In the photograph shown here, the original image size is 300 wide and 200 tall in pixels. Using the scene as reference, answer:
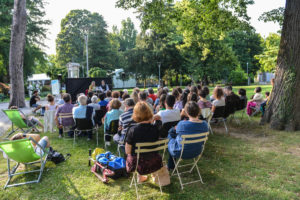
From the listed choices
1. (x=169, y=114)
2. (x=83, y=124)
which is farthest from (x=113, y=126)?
(x=169, y=114)

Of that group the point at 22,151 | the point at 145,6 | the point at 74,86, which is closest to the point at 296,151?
the point at 22,151

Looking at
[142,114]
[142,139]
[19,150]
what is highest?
[142,114]

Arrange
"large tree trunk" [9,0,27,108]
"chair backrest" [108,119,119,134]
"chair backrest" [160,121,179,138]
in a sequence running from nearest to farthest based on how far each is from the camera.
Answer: "chair backrest" [160,121,179,138], "chair backrest" [108,119,119,134], "large tree trunk" [9,0,27,108]

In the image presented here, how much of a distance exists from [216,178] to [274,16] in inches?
368

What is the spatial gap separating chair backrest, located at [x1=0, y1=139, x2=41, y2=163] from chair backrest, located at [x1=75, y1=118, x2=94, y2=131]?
1.90 m

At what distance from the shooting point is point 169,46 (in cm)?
3778

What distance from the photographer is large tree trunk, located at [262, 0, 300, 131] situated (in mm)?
6941

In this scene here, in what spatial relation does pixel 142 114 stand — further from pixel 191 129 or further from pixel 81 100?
pixel 81 100

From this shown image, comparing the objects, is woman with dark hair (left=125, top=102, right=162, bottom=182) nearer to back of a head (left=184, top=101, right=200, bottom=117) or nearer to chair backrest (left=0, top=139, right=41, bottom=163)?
back of a head (left=184, top=101, right=200, bottom=117)

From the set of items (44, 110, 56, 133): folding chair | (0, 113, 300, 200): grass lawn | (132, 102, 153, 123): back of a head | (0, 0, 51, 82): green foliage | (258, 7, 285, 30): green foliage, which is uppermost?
(0, 0, 51, 82): green foliage

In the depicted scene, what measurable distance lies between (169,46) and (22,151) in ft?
117

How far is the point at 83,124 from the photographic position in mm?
5898

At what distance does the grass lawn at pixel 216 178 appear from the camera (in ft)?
11.4

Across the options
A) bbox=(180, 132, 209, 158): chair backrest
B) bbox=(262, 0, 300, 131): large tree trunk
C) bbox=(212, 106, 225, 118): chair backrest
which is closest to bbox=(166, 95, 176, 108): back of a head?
bbox=(180, 132, 209, 158): chair backrest
